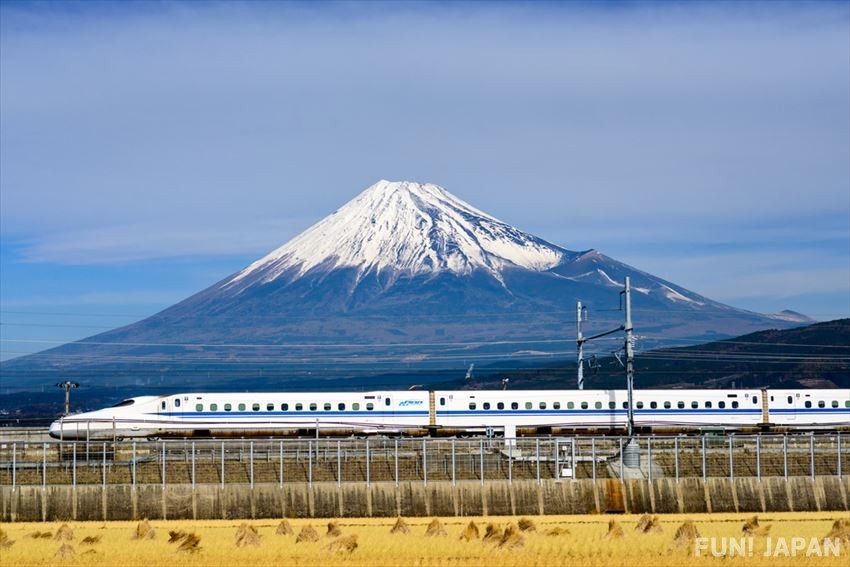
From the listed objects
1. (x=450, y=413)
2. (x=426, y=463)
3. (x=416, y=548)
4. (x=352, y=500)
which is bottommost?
(x=416, y=548)

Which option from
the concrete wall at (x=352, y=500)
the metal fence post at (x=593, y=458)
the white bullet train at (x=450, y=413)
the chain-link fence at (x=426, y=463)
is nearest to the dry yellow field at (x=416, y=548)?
the concrete wall at (x=352, y=500)

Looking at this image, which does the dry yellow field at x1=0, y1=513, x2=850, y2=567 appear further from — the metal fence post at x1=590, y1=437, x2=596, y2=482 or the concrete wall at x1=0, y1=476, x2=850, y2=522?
the metal fence post at x1=590, y1=437, x2=596, y2=482

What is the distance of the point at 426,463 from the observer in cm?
6444

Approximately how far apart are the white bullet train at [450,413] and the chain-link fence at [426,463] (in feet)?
55.4

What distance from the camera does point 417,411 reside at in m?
90.1

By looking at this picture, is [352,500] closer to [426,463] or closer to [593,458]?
[426,463]

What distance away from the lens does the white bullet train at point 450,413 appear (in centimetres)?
8838

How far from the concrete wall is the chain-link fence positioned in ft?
2.18

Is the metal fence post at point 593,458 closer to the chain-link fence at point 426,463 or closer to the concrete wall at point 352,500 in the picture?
the chain-link fence at point 426,463

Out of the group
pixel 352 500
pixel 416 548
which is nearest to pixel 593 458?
pixel 352 500

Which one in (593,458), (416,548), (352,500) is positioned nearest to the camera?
(416,548)

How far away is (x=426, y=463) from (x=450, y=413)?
26.0 metres

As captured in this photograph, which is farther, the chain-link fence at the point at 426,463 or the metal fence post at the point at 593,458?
the chain-link fence at the point at 426,463

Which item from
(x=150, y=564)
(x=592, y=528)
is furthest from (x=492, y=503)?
(x=150, y=564)
